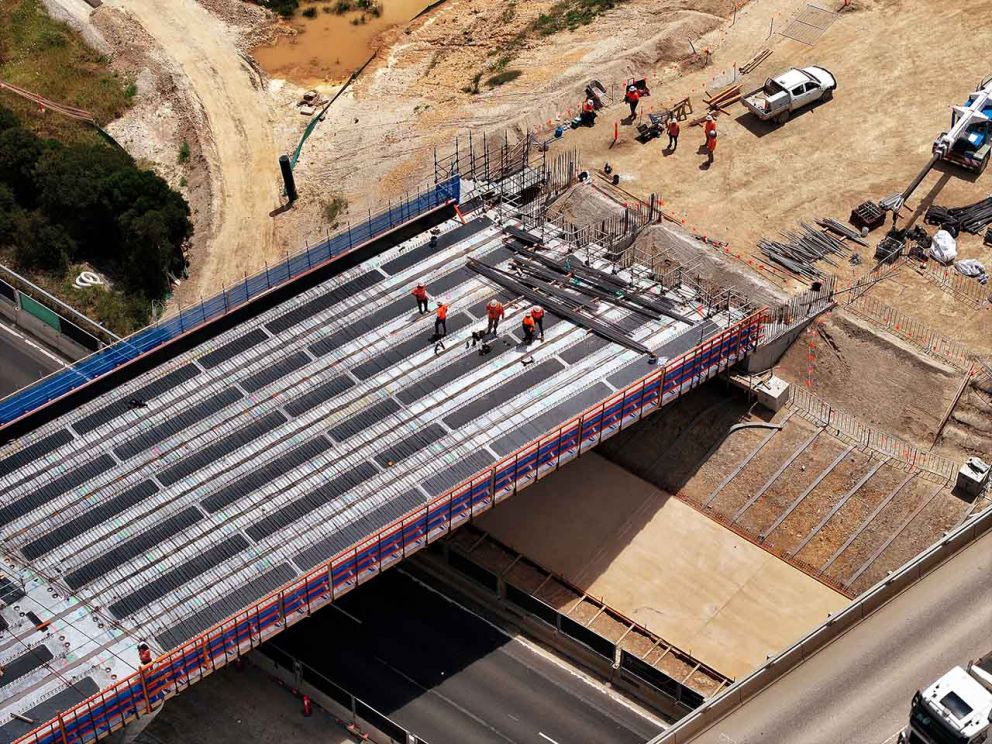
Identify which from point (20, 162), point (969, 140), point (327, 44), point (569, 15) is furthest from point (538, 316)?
point (327, 44)

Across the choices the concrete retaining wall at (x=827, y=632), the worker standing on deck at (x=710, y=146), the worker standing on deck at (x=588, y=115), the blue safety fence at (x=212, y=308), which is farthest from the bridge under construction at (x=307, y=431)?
the concrete retaining wall at (x=827, y=632)

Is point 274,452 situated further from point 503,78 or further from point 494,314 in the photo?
point 503,78

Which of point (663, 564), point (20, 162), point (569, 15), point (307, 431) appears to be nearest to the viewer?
point (307, 431)

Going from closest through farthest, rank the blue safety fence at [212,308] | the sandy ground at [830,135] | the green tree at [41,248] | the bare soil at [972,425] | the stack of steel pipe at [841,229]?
the bare soil at [972,425]
the blue safety fence at [212,308]
the stack of steel pipe at [841,229]
the sandy ground at [830,135]
the green tree at [41,248]

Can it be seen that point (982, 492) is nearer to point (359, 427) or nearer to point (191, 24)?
point (359, 427)

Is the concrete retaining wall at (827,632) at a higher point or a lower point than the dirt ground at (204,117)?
lower

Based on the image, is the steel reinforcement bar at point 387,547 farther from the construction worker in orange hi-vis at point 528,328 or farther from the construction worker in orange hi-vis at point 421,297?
the construction worker in orange hi-vis at point 421,297
